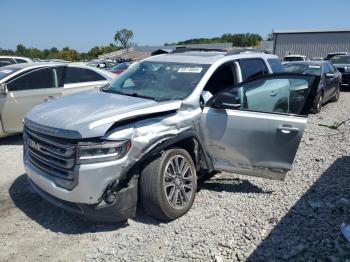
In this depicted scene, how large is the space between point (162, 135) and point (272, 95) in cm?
159

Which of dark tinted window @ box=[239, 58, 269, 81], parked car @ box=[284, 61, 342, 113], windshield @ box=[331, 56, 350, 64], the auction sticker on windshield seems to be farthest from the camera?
windshield @ box=[331, 56, 350, 64]

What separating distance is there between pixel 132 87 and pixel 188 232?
209cm

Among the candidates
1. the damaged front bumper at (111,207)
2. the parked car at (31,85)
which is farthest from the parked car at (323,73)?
the damaged front bumper at (111,207)

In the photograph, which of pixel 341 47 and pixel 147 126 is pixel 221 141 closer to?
pixel 147 126

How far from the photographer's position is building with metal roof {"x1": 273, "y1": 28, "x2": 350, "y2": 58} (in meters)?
40.0

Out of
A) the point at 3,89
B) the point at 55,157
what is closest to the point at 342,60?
the point at 3,89

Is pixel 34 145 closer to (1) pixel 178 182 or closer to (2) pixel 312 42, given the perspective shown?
(1) pixel 178 182

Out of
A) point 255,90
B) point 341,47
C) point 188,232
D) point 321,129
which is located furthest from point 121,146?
point 341,47

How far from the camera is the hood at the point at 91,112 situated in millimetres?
3116

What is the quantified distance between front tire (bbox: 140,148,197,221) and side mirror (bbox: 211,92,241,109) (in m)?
0.71

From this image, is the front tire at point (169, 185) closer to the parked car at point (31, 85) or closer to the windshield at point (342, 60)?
the parked car at point (31, 85)

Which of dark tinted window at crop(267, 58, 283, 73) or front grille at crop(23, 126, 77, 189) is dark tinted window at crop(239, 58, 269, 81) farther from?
front grille at crop(23, 126, 77, 189)

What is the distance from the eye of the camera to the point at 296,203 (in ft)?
13.3

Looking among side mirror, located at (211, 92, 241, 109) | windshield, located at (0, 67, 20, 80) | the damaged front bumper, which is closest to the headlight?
the damaged front bumper
